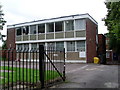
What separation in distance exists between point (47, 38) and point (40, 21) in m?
3.16

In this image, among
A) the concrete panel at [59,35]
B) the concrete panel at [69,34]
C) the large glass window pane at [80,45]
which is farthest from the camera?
the concrete panel at [59,35]

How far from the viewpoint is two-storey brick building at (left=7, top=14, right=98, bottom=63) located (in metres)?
21.7

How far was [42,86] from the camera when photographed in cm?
623

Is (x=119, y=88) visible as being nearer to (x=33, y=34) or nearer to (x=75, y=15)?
(x=75, y=15)

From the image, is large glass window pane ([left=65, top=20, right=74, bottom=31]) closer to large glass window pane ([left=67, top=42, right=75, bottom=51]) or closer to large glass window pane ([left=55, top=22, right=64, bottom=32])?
large glass window pane ([left=55, top=22, right=64, bottom=32])

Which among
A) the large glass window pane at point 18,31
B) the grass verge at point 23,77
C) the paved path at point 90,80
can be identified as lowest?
the paved path at point 90,80

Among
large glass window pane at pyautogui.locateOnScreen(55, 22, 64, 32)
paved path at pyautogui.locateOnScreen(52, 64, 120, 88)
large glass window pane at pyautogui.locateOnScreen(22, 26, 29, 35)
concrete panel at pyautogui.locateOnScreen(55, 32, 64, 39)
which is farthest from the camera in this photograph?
large glass window pane at pyautogui.locateOnScreen(22, 26, 29, 35)

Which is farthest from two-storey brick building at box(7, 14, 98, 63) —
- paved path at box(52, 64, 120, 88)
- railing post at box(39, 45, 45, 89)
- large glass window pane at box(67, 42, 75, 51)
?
railing post at box(39, 45, 45, 89)

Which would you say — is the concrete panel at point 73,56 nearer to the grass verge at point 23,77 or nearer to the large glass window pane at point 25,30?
the large glass window pane at point 25,30

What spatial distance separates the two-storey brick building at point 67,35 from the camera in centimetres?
2170

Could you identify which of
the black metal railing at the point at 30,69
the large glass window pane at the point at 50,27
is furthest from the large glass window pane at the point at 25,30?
the black metal railing at the point at 30,69

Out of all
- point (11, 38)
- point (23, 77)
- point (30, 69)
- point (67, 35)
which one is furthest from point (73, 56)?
point (23, 77)

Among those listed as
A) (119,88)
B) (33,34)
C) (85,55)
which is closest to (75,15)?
(85,55)

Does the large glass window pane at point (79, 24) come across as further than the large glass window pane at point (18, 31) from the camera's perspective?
No
